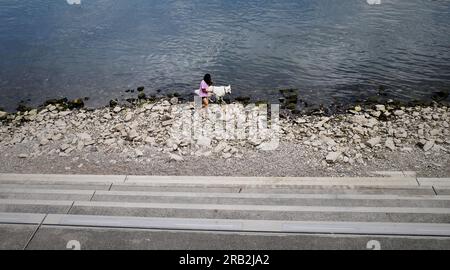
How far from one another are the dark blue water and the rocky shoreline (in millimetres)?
3219

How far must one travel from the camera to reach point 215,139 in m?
12.8

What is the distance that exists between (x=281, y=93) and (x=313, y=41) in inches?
335

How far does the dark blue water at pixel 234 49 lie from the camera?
1945 cm

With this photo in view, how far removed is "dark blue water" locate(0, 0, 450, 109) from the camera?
1945 cm

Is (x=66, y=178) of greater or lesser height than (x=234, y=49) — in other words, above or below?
below

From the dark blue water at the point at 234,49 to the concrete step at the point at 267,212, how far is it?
1039 centimetres

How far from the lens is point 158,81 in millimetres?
20297

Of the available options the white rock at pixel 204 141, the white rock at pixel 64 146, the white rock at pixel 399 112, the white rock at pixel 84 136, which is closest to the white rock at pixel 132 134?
the white rock at pixel 84 136

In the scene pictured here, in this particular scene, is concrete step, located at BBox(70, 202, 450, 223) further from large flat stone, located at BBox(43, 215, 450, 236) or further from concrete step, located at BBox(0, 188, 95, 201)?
concrete step, located at BBox(0, 188, 95, 201)

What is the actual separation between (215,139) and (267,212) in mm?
5427

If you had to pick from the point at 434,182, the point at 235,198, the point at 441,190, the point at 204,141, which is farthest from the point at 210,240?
the point at 434,182

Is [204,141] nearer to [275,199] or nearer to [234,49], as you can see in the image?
[275,199]

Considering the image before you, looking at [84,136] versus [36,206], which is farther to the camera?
[84,136]

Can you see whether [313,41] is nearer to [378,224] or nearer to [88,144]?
[88,144]
